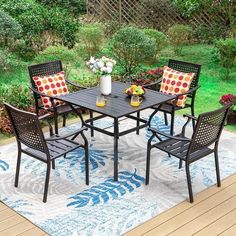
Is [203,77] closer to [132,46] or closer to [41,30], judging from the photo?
[132,46]

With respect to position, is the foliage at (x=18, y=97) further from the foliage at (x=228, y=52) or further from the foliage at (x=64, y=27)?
the foliage at (x=228, y=52)

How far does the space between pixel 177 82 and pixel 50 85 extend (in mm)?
1570

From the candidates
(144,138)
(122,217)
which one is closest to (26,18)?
(144,138)

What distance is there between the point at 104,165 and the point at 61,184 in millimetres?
591

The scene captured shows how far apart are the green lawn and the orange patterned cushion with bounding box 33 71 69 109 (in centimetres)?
154

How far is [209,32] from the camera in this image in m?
10.3

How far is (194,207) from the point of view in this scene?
386 cm

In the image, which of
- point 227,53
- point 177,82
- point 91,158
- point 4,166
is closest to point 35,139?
point 4,166

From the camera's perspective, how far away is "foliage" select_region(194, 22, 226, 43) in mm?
9977

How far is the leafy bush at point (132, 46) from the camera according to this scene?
7.57 meters

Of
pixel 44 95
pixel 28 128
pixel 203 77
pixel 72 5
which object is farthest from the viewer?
pixel 72 5

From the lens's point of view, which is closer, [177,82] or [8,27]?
[177,82]

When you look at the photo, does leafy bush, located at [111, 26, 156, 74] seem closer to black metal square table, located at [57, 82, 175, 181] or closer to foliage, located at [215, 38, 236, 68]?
foliage, located at [215, 38, 236, 68]

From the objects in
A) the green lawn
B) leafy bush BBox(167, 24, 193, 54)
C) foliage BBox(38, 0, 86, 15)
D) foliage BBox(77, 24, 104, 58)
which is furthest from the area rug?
foliage BBox(38, 0, 86, 15)
